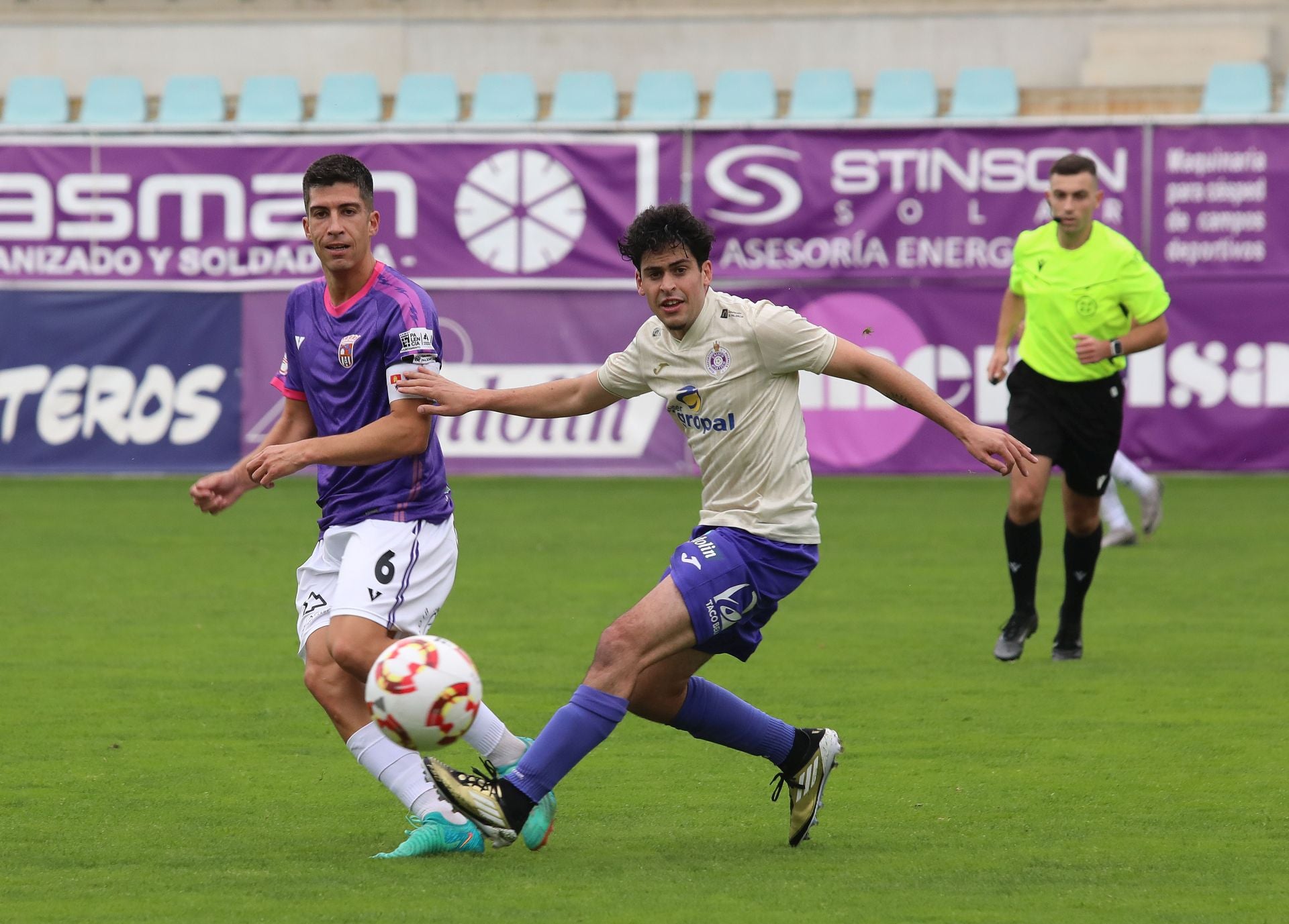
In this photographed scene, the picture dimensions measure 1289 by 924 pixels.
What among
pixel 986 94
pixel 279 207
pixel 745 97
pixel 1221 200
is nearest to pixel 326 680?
pixel 279 207

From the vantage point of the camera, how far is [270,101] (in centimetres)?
2205

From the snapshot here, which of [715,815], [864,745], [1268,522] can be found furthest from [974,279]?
[715,815]

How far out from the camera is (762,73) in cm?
2139

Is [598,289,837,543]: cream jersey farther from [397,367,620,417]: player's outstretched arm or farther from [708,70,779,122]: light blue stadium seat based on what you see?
[708,70,779,122]: light blue stadium seat

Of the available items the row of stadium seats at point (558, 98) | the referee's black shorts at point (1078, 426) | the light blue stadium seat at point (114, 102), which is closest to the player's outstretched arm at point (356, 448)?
the referee's black shorts at point (1078, 426)

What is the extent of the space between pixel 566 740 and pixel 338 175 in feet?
5.36

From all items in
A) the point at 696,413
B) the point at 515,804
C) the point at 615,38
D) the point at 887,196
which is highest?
the point at 615,38

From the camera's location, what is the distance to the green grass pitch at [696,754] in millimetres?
4852

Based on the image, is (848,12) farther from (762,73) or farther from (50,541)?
(50,541)

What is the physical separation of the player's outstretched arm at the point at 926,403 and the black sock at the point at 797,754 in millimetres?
955

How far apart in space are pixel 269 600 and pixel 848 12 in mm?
14588

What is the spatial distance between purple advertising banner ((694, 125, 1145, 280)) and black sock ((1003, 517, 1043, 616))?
781 centimetres

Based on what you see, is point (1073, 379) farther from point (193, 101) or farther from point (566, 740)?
point (193, 101)

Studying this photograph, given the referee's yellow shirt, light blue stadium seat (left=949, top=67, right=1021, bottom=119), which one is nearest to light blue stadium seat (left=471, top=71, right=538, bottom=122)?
light blue stadium seat (left=949, top=67, right=1021, bottom=119)
